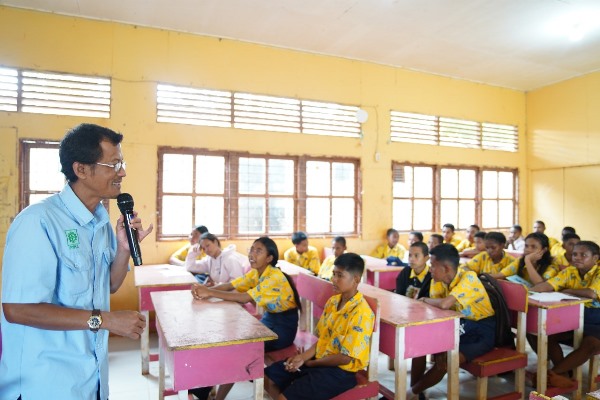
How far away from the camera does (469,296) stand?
259cm

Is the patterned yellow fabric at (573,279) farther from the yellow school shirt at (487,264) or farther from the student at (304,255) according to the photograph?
the student at (304,255)

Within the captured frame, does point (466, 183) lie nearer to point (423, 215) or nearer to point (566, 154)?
point (423, 215)

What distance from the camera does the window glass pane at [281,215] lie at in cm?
550

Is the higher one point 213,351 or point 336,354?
point 213,351

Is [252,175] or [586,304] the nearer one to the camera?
[586,304]

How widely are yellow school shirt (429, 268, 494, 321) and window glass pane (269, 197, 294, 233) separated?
10.1 ft

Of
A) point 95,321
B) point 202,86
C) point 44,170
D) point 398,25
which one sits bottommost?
point 95,321

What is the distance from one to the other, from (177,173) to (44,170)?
4.68ft

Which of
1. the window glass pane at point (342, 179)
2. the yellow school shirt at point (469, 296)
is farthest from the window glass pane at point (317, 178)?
the yellow school shirt at point (469, 296)

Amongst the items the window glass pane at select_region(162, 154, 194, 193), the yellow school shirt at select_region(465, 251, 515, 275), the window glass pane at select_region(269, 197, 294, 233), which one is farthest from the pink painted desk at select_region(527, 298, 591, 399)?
the window glass pane at select_region(162, 154, 194, 193)

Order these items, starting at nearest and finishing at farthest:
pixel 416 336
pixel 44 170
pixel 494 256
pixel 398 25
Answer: pixel 416 336, pixel 494 256, pixel 44 170, pixel 398 25

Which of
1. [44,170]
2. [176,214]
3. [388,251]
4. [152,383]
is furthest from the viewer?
[388,251]

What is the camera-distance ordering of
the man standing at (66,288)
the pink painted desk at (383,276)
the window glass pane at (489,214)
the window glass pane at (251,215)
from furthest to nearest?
the window glass pane at (489,214) → the window glass pane at (251,215) → the pink painted desk at (383,276) → the man standing at (66,288)

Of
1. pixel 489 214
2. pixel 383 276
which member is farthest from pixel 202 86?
pixel 489 214
